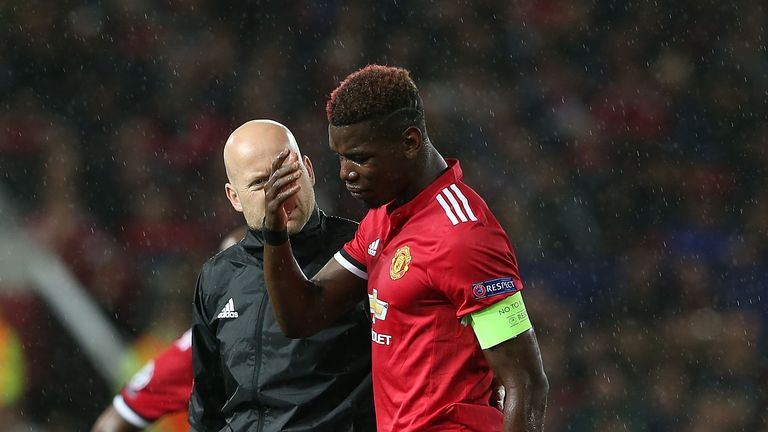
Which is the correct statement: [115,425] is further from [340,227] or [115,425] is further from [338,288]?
[338,288]

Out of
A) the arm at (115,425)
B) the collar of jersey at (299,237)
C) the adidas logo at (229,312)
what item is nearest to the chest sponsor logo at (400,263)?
the collar of jersey at (299,237)

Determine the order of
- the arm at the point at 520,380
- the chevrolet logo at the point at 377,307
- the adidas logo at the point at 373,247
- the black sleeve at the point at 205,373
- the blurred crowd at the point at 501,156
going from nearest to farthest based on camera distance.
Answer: the arm at the point at 520,380 < the chevrolet logo at the point at 377,307 < the adidas logo at the point at 373,247 < the black sleeve at the point at 205,373 < the blurred crowd at the point at 501,156

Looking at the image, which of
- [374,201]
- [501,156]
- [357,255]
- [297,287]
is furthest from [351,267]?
[501,156]

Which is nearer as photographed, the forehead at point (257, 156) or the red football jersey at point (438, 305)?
the red football jersey at point (438, 305)

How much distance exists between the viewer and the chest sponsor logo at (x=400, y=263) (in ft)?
10.0

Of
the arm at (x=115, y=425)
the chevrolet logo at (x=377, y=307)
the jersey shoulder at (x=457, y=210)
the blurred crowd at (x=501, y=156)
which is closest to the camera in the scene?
the jersey shoulder at (x=457, y=210)

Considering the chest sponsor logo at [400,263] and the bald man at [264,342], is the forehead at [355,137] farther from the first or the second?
the bald man at [264,342]

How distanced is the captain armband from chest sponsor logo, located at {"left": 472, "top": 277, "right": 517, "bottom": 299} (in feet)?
0.08

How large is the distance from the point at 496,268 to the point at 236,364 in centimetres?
102

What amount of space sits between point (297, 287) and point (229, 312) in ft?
1.31

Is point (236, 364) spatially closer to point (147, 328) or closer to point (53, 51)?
point (147, 328)

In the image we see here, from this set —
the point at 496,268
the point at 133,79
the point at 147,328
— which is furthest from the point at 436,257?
the point at 133,79

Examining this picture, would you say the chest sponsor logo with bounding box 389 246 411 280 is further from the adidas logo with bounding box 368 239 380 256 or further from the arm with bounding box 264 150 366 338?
Result: the arm with bounding box 264 150 366 338

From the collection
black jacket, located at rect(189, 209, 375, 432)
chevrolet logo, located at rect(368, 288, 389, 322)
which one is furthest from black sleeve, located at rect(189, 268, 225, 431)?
chevrolet logo, located at rect(368, 288, 389, 322)
